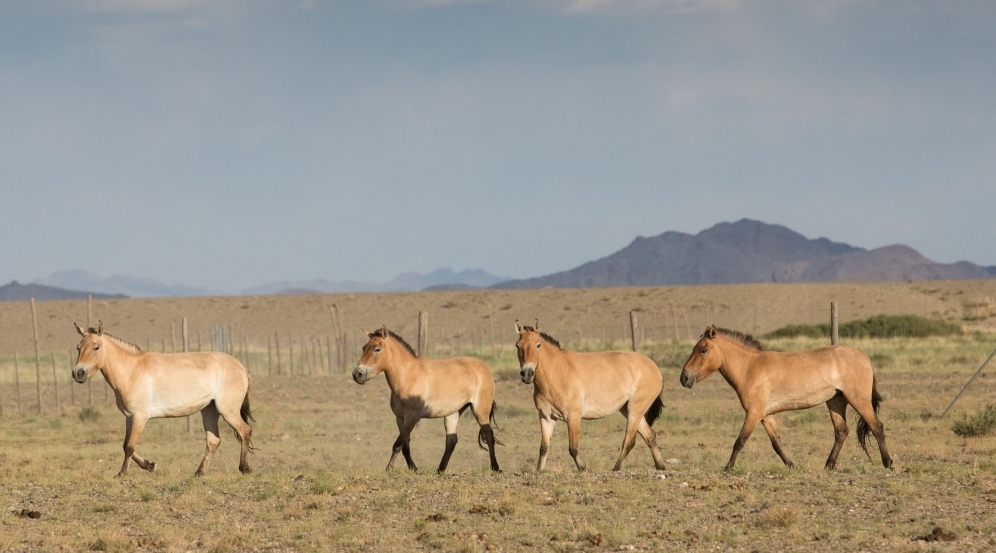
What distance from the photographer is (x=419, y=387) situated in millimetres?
13938

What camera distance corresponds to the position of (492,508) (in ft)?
35.9

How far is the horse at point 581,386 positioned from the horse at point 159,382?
415 centimetres

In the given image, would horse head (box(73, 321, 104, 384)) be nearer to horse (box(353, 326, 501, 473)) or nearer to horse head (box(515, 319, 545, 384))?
horse (box(353, 326, 501, 473))

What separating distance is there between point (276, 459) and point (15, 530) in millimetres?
8020

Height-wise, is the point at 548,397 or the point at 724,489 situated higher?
the point at 548,397

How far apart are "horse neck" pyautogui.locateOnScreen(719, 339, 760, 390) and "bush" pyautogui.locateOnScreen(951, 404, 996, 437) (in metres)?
6.88

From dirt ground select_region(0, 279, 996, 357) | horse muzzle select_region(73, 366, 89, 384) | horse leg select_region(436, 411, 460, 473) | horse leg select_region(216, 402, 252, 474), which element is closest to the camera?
horse muzzle select_region(73, 366, 89, 384)

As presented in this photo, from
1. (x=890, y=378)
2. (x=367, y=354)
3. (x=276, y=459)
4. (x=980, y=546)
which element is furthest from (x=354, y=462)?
(x=890, y=378)

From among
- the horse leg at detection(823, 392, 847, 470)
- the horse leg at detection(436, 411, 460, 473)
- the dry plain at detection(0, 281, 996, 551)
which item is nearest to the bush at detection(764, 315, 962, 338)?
the dry plain at detection(0, 281, 996, 551)

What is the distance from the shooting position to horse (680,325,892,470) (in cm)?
1333

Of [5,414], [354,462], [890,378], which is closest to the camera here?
[354,462]

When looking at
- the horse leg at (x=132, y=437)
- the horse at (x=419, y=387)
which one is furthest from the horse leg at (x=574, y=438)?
the horse leg at (x=132, y=437)

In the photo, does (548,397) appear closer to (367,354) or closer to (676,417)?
(367,354)

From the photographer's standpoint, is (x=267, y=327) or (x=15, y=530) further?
(x=267, y=327)
